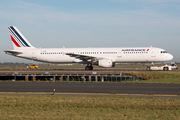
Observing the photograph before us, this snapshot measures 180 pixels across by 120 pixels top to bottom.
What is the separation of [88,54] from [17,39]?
60.2 ft

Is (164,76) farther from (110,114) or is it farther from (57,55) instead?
(110,114)

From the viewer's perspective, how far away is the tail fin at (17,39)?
5344 cm

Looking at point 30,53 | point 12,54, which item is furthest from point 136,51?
point 12,54

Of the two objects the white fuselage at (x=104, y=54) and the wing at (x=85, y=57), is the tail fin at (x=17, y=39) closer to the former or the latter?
the white fuselage at (x=104, y=54)

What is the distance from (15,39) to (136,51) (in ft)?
95.7

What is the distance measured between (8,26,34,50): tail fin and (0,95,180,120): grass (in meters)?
38.6

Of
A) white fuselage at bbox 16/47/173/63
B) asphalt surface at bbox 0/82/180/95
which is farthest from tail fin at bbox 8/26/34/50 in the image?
asphalt surface at bbox 0/82/180/95

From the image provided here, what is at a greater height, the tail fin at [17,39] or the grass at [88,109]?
the tail fin at [17,39]

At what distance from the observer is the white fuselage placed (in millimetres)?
46906

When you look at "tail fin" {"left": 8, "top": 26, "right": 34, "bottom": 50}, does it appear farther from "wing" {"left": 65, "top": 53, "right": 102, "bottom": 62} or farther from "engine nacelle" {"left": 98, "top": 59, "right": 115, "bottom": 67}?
"engine nacelle" {"left": 98, "top": 59, "right": 115, "bottom": 67}

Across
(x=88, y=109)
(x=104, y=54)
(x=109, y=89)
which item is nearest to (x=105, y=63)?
(x=104, y=54)

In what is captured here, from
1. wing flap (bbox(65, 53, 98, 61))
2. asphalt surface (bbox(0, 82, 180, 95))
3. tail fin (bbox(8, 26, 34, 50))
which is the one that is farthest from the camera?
tail fin (bbox(8, 26, 34, 50))

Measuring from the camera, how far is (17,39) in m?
53.6

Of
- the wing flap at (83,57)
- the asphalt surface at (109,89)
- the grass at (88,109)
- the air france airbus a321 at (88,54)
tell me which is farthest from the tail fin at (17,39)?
the grass at (88,109)
